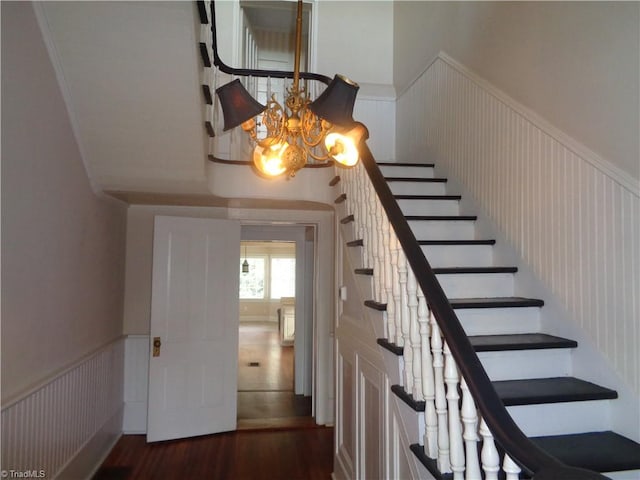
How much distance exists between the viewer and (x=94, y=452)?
3.23 meters

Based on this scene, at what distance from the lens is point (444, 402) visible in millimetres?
1510

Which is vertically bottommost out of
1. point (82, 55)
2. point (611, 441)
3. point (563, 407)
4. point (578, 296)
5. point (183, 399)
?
point (183, 399)

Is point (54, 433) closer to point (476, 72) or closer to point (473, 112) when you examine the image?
point (473, 112)

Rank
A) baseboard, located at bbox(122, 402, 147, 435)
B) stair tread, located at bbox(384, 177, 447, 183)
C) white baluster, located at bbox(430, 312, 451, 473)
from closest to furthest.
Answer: white baluster, located at bbox(430, 312, 451, 473), stair tread, located at bbox(384, 177, 447, 183), baseboard, located at bbox(122, 402, 147, 435)

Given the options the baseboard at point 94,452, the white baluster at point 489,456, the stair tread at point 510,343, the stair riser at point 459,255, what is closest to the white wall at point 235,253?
the baseboard at point 94,452

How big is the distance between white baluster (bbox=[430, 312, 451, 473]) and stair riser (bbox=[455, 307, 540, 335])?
0.77 meters

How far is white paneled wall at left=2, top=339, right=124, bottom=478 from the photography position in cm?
211

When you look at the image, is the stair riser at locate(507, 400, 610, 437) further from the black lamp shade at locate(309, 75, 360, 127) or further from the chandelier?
the black lamp shade at locate(309, 75, 360, 127)

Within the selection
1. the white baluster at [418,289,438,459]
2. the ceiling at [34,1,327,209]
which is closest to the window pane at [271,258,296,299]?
the ceiling at [34,1,327,209]

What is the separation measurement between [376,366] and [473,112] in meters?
2.03

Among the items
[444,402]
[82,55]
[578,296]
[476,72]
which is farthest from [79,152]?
[578,296]

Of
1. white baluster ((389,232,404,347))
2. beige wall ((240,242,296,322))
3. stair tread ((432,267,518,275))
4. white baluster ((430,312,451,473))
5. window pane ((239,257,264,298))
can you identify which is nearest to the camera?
white baluster ((430,312,451,473))

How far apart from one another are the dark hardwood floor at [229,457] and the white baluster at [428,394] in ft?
6.50

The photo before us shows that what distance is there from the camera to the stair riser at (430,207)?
10.2 feet
